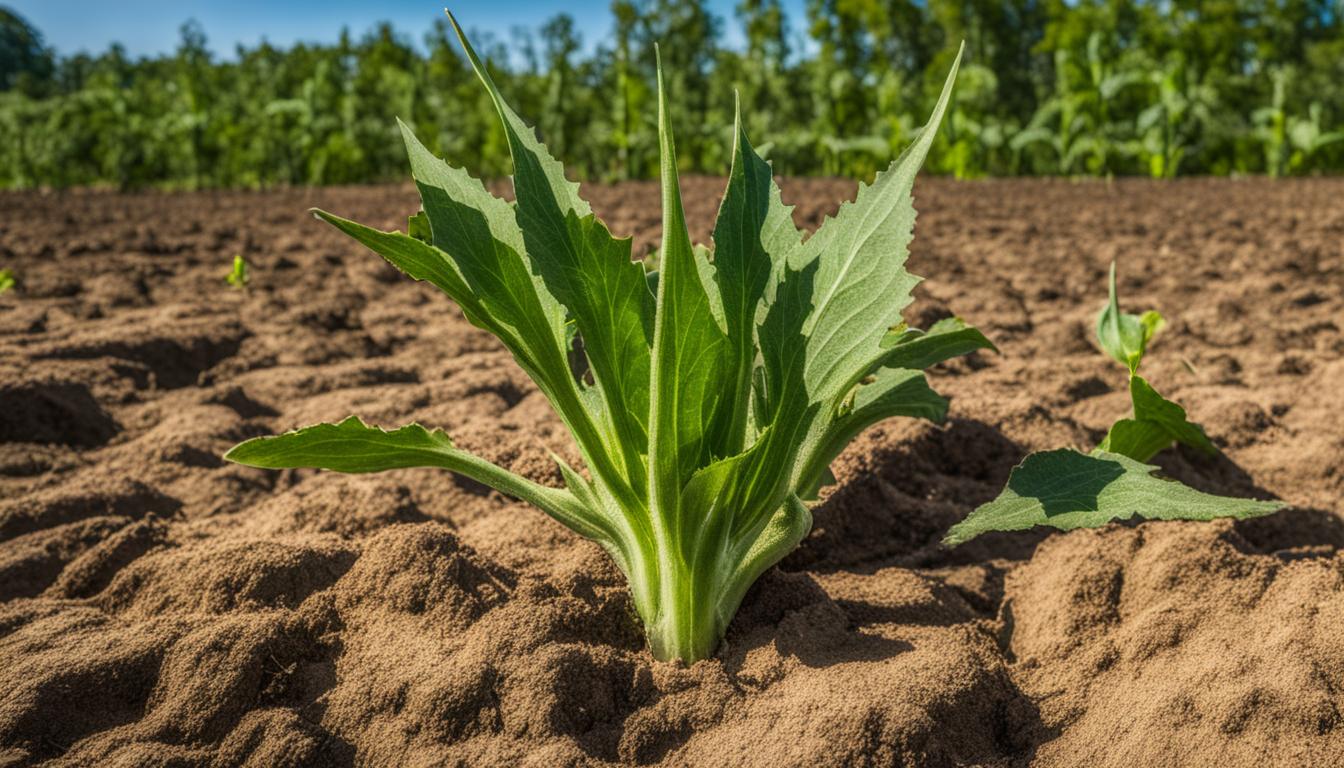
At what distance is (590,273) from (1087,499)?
61cm

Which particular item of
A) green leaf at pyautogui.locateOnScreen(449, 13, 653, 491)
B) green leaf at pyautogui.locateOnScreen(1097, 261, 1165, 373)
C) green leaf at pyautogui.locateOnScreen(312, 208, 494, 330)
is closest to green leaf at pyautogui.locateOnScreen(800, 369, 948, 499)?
green leaf at pyautogui.locateOnScreen(449, 13, 653, 491)

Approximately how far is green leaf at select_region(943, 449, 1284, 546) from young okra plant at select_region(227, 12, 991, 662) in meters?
0.17

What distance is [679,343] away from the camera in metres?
1.13

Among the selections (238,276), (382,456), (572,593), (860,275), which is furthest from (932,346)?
(238,276)

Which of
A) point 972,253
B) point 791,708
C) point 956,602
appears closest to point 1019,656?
point 956,602

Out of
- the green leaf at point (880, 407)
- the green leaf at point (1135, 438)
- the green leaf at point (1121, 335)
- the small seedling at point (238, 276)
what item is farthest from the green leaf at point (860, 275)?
the small seedling at point (238, 276)

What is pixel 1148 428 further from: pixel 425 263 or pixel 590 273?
pixel 425 263

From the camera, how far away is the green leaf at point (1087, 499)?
1.11m

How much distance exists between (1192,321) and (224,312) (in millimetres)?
3204

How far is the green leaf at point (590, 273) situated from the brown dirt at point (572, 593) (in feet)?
1.05

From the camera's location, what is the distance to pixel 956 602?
1.51 m

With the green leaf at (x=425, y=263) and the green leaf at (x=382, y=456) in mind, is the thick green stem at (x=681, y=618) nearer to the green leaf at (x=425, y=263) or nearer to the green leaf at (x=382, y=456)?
the green leaf at (x=382, y=456)

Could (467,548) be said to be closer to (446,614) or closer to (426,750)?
(446,614)

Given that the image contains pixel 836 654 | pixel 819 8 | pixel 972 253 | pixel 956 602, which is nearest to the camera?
pixel 836 654
